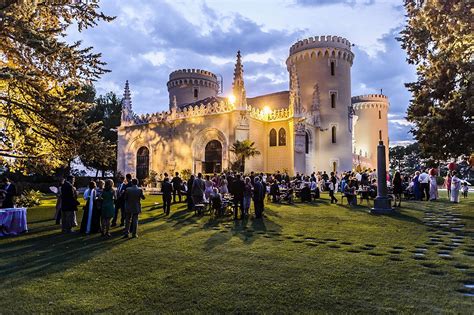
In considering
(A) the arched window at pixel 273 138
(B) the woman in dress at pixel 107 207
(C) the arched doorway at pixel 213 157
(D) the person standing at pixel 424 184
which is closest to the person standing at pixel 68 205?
(B) the woman in dress at pixel 107 207

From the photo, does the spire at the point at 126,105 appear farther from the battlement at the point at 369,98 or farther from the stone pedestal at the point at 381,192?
the battlement at the point at 369,98

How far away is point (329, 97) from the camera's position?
3719 centimetres

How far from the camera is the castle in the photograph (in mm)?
30691

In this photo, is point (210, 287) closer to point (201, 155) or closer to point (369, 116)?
point (201, 155)

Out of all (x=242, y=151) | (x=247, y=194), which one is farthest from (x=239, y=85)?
(x=247, y=194)

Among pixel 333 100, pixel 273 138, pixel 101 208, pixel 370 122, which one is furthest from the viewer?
pixel 370 122

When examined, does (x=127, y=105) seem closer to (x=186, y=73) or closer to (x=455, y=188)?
(x=186, y=73)

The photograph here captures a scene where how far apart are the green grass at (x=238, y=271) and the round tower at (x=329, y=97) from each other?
26291mm

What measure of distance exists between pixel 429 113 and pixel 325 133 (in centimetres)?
1966

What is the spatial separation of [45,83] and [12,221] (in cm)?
546

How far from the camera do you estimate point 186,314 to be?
451 cm

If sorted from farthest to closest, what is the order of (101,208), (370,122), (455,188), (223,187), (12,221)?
1. (370,122)
2. (455,188)
3. (223,187)
4. (12,221)
5. (101,208)

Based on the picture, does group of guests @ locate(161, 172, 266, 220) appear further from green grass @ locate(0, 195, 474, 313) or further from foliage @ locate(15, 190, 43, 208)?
foliage @ locate(15, 190, 43, 208)

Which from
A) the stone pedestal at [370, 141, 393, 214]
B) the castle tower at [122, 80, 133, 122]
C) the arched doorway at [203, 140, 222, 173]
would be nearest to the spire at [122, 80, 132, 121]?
the castle tower at [122, 80, 133, 122]
